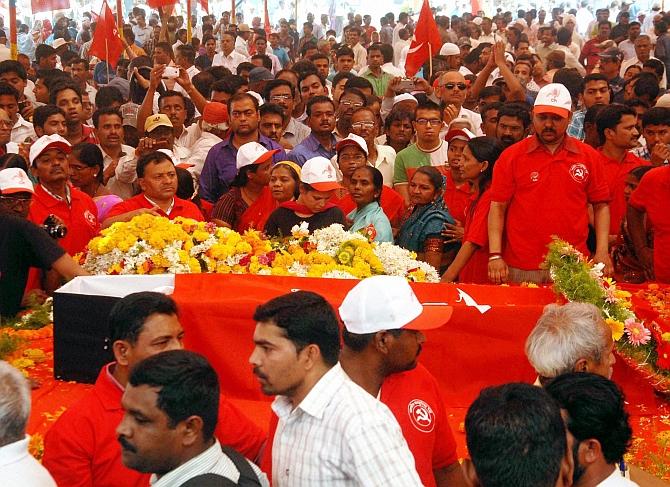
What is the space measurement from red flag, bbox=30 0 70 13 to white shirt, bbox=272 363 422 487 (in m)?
14.6

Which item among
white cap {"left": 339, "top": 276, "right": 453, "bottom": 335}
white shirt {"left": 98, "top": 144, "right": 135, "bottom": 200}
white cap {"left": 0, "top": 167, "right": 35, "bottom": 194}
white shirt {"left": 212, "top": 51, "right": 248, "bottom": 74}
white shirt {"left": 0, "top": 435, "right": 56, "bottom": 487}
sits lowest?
white shirt {"left": 212, "top": 51, "right": 248, "bottom": 74}

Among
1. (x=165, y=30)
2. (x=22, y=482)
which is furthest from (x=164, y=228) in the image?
(x=165, y=30)

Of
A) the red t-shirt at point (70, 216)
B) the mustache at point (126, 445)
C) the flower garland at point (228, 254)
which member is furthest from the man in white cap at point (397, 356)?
the red t-shirt at point (70, 216)

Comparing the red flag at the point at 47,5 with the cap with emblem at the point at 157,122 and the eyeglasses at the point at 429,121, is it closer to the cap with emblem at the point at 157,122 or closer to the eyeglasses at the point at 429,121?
the cap with emblem at the point at 157,122

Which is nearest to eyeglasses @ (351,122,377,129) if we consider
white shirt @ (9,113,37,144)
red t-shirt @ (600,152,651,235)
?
red t-shirt @ (600,152,651,235)

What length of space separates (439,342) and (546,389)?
7.27 feet

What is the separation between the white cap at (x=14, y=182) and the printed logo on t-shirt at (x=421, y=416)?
11.7 ft

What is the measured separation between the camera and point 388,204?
25.3 feet

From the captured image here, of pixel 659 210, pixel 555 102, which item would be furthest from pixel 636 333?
pixel 555 102

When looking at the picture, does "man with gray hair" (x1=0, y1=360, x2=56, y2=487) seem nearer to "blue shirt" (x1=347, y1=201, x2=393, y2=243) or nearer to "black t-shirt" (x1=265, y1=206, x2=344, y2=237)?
"black t-shirt" (x1=265, y1=206, x2=344, y2=237)

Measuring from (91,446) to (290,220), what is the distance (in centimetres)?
352

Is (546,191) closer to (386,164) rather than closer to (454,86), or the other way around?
(386,164)

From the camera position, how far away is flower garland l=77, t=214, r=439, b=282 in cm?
593

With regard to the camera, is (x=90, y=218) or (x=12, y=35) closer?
(x=90, y=218)
